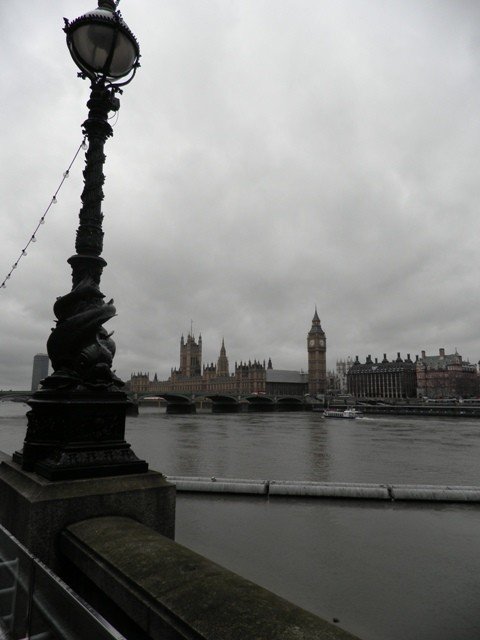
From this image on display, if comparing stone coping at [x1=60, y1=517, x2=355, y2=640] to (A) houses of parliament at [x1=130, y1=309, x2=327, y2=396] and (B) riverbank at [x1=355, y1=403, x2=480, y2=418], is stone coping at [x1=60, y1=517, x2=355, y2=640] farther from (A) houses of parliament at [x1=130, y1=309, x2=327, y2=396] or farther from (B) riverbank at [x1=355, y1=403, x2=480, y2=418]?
(A) houses of parliament at [x1=130, y1=309, x2=327, y2=396]

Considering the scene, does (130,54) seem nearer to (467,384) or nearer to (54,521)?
(54,521)

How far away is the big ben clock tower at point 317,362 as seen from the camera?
13412 cm

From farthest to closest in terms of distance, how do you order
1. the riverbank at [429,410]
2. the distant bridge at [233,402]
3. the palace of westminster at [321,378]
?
1. the palace of westminster at [321,378]
2. the distant bridge at [233,402]
3. the riverbank at [429,410]

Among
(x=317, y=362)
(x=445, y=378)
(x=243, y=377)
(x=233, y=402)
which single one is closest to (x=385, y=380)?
(x=445, y=378)

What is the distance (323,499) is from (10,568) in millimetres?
5334

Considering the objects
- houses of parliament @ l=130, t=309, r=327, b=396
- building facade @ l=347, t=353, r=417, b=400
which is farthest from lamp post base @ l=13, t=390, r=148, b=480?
building facade @ l=347, t=353, r=417, b=400

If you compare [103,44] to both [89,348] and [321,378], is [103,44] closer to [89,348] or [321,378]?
[89,348]

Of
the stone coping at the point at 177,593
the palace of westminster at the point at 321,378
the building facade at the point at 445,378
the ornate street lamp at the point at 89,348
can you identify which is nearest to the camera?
the stone coping at the point at 177,593

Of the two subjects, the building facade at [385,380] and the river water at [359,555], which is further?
the building facade at [385,380]

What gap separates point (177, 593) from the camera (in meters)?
2.02

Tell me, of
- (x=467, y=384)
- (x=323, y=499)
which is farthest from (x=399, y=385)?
(x=323, y=499)

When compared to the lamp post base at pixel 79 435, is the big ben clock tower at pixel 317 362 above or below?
above

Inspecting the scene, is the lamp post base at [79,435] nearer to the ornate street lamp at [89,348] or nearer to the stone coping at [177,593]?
the ornate street lamp at [89,348]

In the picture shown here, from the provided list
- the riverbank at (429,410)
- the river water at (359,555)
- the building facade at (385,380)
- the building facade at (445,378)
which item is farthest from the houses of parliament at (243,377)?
the river water at (359,555)
